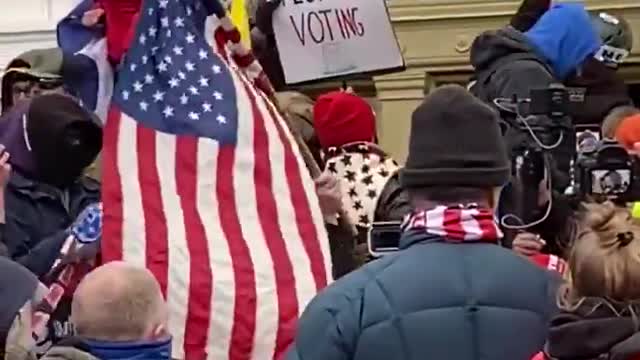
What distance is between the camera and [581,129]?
253 inches

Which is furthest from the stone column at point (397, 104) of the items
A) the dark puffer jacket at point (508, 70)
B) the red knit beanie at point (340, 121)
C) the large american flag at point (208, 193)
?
the large american flag at point (208, 193)

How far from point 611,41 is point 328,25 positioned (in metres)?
1.23

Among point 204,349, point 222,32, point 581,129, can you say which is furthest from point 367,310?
point 581,129

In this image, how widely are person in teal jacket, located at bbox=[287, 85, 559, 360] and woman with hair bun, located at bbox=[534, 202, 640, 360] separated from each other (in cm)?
19

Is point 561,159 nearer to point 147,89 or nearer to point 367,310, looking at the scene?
point 147,89

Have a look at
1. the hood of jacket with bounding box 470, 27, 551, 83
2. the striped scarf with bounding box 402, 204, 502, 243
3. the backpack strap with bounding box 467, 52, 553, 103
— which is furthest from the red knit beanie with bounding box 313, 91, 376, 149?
the striped scarf with bounding box 402, 204, 502, 243

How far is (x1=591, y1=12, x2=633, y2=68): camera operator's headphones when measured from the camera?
678 cm

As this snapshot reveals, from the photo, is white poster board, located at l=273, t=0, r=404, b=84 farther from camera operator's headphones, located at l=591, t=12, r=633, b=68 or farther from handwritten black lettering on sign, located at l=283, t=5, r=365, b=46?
camera operator's headphones, located at l=591, t=12, r=633, b=68

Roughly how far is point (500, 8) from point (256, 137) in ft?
21.0

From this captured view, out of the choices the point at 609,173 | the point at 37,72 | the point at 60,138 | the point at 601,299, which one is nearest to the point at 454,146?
the point at 601,299

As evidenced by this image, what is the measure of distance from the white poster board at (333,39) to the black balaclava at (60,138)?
1792 millimetres

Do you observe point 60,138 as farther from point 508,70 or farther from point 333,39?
point 333,39

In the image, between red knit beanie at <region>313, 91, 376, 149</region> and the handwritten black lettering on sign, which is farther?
the handwritten black lettering on sign

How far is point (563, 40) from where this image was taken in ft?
21.0
